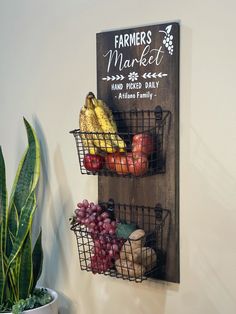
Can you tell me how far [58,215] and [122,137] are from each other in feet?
1.66

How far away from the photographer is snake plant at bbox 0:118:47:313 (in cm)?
201

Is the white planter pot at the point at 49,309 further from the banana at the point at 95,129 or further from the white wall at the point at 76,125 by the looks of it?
the banana at the point at 95,129

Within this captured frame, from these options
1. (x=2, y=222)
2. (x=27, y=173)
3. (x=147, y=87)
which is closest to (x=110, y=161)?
(x=147, y=87)

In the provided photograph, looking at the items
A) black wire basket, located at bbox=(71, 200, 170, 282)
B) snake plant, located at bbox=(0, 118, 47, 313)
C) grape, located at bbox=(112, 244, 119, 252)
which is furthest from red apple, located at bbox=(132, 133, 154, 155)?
snake plant, located at bbox=(0, 118, 47, 313)

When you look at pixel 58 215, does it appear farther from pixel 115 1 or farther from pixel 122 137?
pixel 115 1

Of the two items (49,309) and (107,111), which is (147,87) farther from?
(49,309)

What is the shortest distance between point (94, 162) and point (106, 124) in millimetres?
148

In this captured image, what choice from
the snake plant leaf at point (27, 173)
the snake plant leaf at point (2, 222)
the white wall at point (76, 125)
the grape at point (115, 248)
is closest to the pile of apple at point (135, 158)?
the white wall at point (76, 125)

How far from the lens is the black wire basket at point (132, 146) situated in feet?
5.71

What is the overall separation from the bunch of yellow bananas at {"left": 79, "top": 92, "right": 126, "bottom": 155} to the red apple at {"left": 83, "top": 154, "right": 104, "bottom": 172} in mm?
35

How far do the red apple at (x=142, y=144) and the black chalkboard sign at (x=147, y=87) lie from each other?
0.08 m

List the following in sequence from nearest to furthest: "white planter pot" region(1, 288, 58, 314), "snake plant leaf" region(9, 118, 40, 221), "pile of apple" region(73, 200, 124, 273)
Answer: "pile of apple" region(73, 200, 124, 273), "white planter pot" region(1, 288, 58, 314), "snake plant leaf" region(9, 118, 40, 221)

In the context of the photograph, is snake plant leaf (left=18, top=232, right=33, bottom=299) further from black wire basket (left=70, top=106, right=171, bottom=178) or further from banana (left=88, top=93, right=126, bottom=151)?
banana (left=88, top=93, right=126, bottom=151)

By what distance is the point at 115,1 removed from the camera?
6.26 feet
